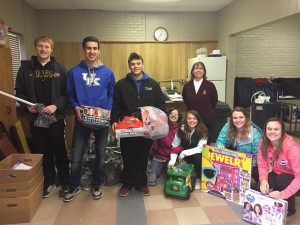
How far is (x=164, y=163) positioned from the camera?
122 inches

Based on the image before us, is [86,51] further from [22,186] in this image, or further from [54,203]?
[54,203]

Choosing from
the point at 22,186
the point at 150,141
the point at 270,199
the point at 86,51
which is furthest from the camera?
the point at 150,141

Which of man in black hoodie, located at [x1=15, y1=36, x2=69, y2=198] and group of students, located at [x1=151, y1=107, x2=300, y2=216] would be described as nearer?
group of students, located at [x1=151, y1=107, x2=300, y2=216]

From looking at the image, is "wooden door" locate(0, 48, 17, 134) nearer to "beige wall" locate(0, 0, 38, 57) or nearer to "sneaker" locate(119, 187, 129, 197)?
"sneaker" locate(119, 187, 129, 197)

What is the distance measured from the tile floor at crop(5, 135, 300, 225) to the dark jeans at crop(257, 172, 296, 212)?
0.13 m

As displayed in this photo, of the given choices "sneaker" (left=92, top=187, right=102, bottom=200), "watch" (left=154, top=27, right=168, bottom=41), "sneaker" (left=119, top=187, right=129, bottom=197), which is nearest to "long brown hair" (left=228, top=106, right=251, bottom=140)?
"sneaker" (left=119, top=187, right=129, bottom=197)

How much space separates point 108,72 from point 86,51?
27 cm

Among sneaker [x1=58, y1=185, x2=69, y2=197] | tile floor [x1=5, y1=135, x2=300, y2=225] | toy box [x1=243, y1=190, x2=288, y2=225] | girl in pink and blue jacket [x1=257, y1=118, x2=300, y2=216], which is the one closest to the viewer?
toy box [x1=243, y1=190, x2=288, y2=225]

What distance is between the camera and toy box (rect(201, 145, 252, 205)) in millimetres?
2338

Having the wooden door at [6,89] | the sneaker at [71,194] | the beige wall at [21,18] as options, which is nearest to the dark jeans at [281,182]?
the sneaker at [71,194]

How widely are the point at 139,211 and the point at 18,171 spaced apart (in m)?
1.07

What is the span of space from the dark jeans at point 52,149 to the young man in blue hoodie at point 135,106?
56 cm

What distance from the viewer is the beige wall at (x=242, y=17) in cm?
361

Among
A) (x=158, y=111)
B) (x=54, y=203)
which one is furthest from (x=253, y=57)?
(x=54, y=203)
